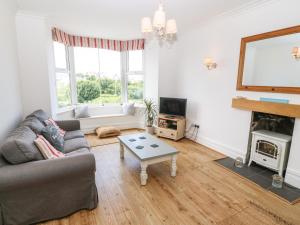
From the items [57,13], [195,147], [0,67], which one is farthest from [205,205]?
[57,13]

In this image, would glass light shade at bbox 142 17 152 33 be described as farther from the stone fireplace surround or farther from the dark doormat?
the dark doormat

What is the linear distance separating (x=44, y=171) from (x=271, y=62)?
3267 mm

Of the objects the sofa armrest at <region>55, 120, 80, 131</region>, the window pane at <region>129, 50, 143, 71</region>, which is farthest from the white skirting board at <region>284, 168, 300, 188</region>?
the window pane at <region>129, 50, 143, 71</region>

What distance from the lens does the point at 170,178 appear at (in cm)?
255

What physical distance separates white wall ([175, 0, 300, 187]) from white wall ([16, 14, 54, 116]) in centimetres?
306

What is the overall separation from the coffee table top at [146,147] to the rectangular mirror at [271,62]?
1718mm

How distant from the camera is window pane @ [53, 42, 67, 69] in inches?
159

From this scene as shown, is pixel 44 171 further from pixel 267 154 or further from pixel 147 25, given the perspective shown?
pixel 267 154

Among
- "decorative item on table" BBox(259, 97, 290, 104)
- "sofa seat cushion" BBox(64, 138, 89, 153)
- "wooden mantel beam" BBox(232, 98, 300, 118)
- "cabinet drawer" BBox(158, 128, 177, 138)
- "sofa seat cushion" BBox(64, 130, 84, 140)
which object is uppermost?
"decorative item on table" BBox(259, 97, 290, 104)

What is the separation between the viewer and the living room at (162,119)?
1.79m

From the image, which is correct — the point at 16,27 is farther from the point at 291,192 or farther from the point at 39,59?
the point at 291,192

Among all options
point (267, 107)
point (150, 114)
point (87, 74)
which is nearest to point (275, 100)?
point (267, 107)

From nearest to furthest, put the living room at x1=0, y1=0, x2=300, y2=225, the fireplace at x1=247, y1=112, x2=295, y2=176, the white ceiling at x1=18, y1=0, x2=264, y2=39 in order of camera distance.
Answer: the living room at x1=0, y1=0, x2=300, y2=225
the fireplace at x1=247, y1=112, x2=295, y2=176
the white ceiling at x1=18, y1=0, x2=264, y2=39

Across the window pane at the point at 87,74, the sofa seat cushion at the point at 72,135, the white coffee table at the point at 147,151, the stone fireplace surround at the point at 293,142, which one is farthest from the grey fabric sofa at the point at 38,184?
the window pane at the point at 87,74
